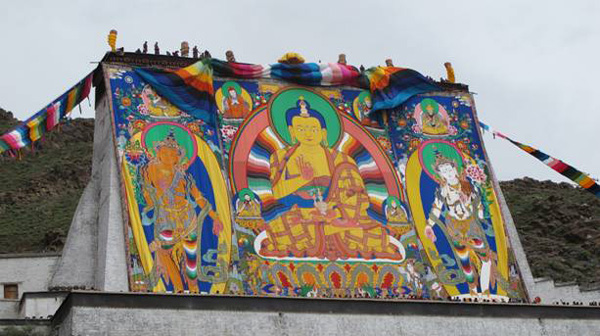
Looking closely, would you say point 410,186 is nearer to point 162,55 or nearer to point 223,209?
point 223,209

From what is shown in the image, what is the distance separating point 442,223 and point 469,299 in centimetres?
206

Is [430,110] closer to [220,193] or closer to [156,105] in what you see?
[220,193]

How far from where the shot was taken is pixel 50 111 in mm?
24078

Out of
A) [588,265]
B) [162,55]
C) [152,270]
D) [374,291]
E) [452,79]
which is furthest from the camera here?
[588,265]

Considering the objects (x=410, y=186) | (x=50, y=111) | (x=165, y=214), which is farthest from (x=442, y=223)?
(x=50, y=111)

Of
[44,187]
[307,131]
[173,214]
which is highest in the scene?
[44,187]

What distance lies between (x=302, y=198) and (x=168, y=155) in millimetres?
3299

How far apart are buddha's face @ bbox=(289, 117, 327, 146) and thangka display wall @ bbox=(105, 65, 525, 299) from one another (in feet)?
0.10

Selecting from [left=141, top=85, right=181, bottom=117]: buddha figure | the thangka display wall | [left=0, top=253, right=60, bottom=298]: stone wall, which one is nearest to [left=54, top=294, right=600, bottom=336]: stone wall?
the thangka display wall

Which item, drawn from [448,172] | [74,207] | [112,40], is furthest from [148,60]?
[74,207]

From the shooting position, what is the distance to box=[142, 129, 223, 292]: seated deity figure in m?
22.3

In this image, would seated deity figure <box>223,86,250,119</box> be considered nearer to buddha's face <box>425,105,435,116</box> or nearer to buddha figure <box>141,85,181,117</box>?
buddha figure <box>141,85,181,117</box>

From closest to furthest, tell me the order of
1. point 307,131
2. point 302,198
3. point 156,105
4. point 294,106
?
point 156,105
point 302,198
point 307,131
point 294,106

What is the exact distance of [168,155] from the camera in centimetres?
2370
